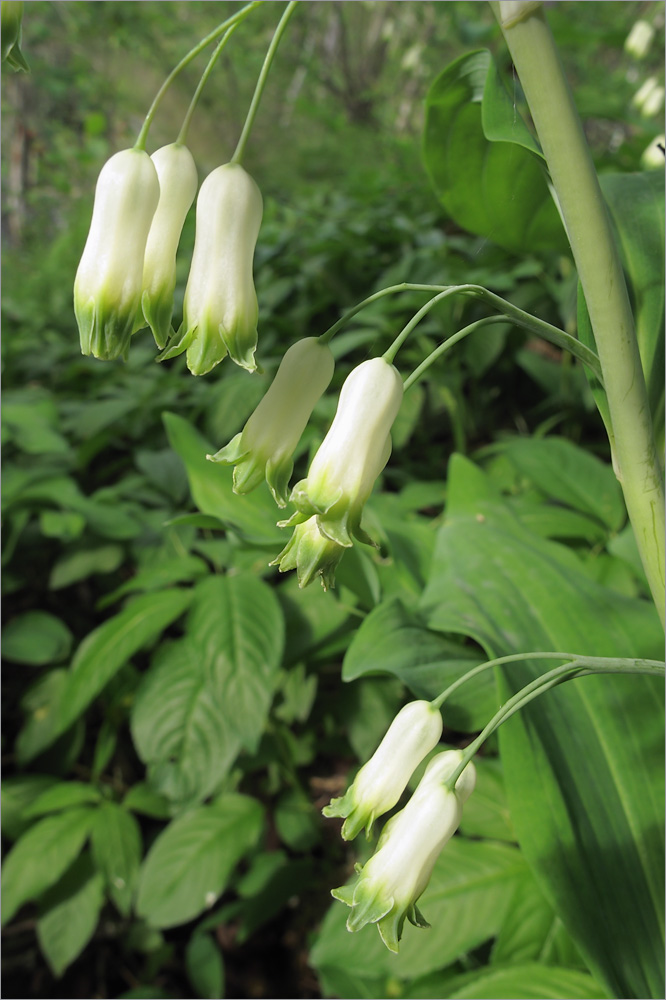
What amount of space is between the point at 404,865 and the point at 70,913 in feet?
3.65

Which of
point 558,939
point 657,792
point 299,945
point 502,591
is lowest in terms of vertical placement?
point 299,945

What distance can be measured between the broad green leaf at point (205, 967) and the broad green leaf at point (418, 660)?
0.91 metres

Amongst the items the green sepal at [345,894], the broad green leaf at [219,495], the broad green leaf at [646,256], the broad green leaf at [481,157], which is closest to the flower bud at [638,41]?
the broad green leaf at [481,157]

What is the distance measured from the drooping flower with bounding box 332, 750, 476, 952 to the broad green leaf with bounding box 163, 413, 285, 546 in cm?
60

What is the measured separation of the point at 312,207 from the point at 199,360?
12.1ft

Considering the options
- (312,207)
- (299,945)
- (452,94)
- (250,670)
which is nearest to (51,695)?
(250,670)

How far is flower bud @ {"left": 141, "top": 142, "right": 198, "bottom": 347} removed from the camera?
1.83 ft

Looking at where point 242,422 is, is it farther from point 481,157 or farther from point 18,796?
point 481,157

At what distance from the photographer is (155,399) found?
7.11 ft

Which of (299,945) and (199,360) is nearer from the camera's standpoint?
(199,360)

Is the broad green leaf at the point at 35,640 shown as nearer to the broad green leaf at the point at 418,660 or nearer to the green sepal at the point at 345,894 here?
the broad green leaf at the point at 418,660

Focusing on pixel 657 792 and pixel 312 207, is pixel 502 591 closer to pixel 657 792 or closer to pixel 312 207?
pixel 657 792

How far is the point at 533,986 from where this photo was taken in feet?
2.60

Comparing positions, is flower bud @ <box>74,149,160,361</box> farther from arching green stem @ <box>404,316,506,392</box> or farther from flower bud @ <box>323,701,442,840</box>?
flower bud @ <box>323,701,442,840</box>
